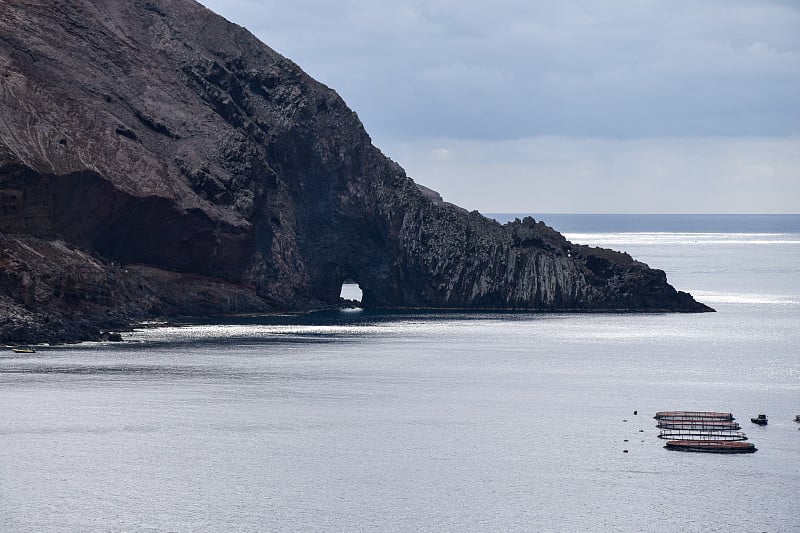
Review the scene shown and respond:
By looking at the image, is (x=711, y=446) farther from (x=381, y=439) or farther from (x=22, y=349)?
(x=22, y=349)

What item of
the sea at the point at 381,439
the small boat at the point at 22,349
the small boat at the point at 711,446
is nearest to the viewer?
the sea at the point at 381,439

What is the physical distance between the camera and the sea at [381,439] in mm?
90062

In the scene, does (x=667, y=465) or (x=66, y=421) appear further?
(x=66, y=421)

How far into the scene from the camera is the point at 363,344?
600 ft

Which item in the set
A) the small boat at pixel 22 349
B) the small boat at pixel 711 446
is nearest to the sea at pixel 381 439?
the small boat at pixel 711 446

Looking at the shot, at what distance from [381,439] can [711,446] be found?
2588 cm

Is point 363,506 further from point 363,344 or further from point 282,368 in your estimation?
point 363,344

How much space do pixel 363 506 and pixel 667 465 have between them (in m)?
25.1

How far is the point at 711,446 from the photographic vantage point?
359 feet

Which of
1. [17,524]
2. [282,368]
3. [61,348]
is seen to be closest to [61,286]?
[61,348]

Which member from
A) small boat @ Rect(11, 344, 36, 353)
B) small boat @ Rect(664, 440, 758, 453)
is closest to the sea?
small boat @ Rect(664, 440, 758, 453)

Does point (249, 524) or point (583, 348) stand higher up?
point (583, 348)

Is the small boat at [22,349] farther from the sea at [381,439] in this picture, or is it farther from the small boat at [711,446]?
the small boat at [711,446]

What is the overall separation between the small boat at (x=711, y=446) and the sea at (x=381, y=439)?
A: 4.35 feet
